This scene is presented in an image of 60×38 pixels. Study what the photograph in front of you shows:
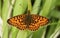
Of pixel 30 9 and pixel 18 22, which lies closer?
pixel 18 22

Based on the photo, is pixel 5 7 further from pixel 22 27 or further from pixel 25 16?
pixel 22 27

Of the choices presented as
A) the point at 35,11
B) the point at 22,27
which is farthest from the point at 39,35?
the point at 22,27

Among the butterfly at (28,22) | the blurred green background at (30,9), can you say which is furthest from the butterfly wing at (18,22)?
the blurred green background at (30,9)

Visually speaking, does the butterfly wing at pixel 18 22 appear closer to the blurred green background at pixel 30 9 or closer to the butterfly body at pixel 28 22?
the butterfly body at pixel 28 22

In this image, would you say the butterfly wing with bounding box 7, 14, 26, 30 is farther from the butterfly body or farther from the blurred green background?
the blurred green background

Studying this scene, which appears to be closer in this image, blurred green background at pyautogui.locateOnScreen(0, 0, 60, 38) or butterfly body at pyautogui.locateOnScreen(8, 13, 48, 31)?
butterfly body at pyautogui.locateOnScreen(8, 13, 48, 31)

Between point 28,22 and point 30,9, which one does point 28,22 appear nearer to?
point 28,22

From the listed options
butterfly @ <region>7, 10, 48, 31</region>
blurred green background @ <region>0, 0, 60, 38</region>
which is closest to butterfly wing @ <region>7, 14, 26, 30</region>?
butterfly @ <region>7, 10, 48, 31</region>

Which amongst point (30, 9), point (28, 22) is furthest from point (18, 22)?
point (30, 9)
